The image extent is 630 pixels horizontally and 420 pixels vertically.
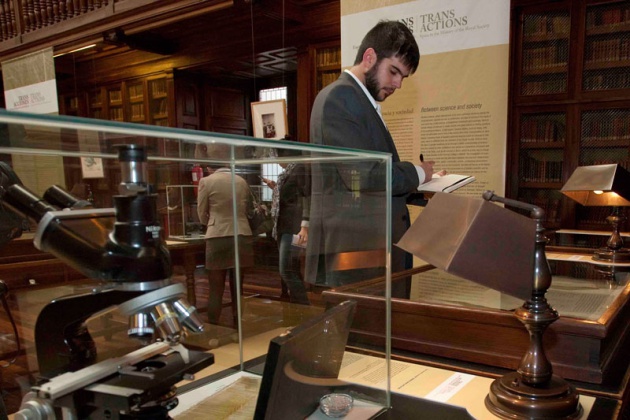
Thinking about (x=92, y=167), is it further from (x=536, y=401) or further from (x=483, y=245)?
(x=536, y=401)

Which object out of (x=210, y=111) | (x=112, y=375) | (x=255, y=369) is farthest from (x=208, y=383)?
(x=210, y=111)

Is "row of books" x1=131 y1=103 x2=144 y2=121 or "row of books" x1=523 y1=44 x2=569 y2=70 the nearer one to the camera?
"row of books" x1=523 y1=44 x2=569 y2=70

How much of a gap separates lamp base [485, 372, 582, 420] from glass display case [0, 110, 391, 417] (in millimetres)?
239

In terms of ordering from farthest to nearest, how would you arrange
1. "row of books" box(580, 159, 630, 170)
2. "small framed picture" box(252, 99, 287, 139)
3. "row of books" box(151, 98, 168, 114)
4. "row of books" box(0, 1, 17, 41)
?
1. "row of books" box(151, 98, 168, 114)
2. "row of books" box(0, 1, 17, 41)
3. "small framed picture" box(252, 99, 287, 139)
4. "row of books" box(580, 159, 630, 170)

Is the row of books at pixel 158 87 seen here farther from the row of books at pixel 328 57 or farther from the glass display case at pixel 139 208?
the glass display case at pixel 139 208

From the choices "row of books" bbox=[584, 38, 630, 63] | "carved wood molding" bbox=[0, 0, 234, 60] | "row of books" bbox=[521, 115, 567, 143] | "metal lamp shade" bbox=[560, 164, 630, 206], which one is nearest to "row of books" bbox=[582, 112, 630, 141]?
"row of books" bbox=[521, 115, 567, 143]

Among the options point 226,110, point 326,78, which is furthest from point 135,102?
point 326,78

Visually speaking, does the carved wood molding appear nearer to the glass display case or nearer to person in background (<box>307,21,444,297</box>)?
person in background (<box>307,21,444,297</box>)

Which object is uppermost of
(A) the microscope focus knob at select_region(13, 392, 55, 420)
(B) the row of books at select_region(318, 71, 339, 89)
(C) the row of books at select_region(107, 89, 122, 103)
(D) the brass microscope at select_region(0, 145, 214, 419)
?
(C) the row of books at select_region(107, 89, 122, 103)

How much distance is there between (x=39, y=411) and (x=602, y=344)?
1109mm

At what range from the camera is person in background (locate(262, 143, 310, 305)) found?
4.47ft

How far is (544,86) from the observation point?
12.7ft

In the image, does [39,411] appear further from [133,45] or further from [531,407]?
[133,45]

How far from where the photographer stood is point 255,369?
117 centimetres
